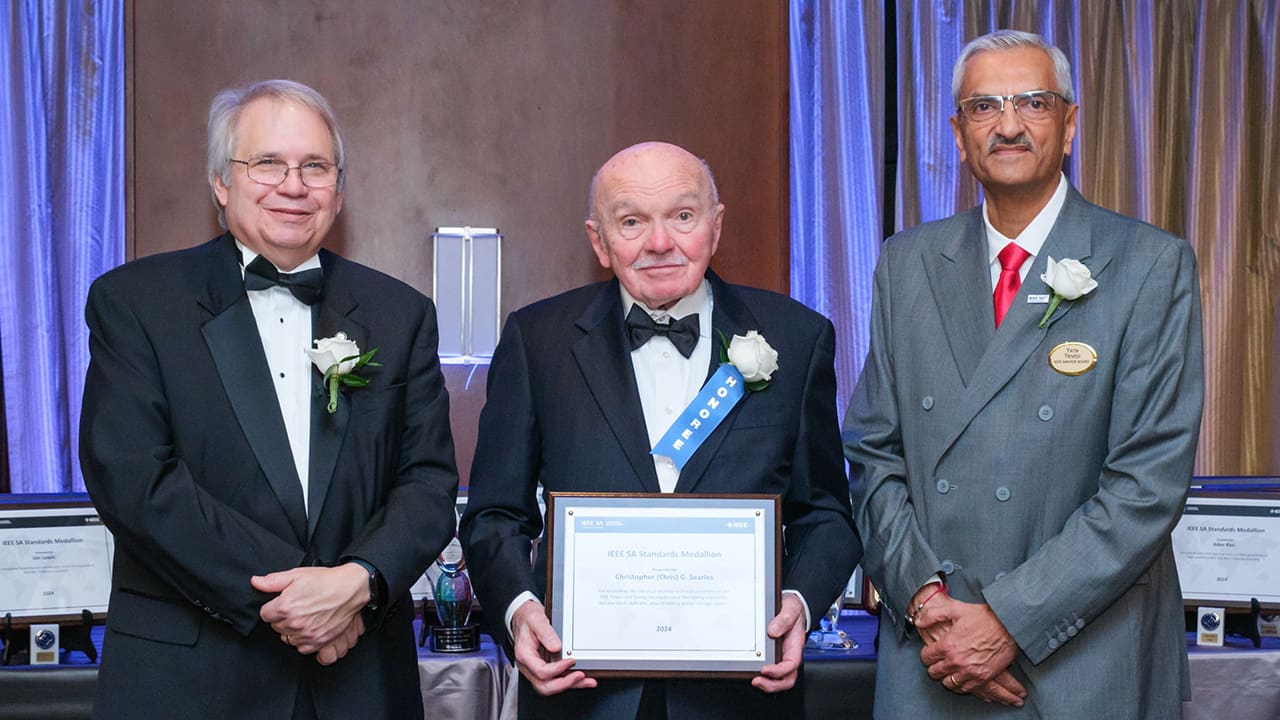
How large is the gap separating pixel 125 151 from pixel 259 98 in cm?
231

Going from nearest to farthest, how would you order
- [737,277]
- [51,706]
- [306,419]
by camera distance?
1. [306,419]
2. [51,706]
3. [737,277]

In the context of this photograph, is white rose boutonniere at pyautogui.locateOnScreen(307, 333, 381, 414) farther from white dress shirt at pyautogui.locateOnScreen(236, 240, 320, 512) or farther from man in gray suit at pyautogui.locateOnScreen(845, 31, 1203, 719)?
man in gray suit at pyautogui.locateOnScreen(845, 31, 1203, 719)

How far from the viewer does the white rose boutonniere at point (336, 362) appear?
2148 mm

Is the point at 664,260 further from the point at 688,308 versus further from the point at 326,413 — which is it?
the point at 326,413

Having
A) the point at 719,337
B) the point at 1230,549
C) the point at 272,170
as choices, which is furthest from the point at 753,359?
the point at 1230,549

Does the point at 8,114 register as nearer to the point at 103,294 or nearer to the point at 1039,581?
the point at 103,294

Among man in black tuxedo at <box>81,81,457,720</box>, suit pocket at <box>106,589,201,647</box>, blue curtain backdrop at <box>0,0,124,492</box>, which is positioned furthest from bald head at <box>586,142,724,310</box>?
blue curtain backdrop at <box>0,0,124,492</box>

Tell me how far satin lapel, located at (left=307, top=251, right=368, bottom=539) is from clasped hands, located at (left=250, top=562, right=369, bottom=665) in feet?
0.41

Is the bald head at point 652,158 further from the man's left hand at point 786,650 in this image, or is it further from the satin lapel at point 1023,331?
the man's left hand at point 786,650

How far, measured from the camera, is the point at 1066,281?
87.4 inches

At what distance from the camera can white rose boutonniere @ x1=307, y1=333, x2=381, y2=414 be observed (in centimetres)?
215

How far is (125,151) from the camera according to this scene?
4262mm

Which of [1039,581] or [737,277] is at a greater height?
[737,277]

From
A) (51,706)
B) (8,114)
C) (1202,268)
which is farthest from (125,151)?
(1202,268)
